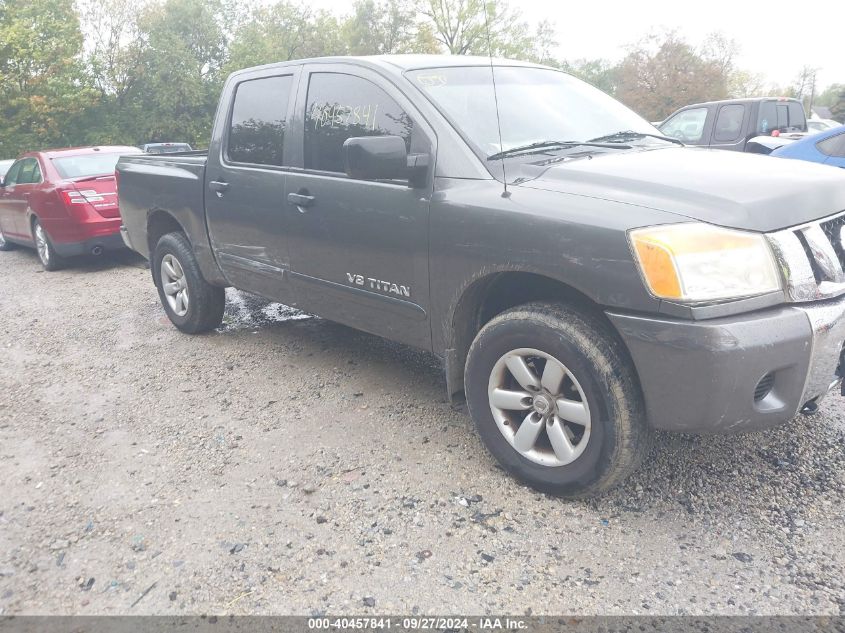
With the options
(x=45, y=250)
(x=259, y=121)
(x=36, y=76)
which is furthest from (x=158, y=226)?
(x=36, y=76)

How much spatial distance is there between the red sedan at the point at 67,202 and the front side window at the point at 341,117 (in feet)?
16.0

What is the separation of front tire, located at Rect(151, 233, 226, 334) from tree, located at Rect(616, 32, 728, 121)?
4031cm

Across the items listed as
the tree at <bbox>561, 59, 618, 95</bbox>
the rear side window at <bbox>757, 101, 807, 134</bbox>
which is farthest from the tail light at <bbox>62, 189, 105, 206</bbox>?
the tree at <bbox>561, 59, 618, 95</bbox>

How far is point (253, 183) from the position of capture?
4.17 m

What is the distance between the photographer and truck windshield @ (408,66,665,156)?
10.8 feet

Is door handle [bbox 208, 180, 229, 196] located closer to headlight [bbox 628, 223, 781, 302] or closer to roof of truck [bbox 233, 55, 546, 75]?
roof of truck [bbox 233, 55, 546, 75]

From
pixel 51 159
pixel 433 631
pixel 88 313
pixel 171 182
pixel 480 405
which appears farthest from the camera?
pixel 51 159

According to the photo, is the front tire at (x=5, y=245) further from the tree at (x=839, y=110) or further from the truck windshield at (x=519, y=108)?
the tree at (x=839, y=110)

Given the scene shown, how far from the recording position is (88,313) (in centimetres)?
637

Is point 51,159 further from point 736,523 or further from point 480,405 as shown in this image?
point 736,523

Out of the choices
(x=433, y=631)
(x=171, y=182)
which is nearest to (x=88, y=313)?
(x=171, y=182)

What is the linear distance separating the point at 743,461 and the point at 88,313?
557 cm

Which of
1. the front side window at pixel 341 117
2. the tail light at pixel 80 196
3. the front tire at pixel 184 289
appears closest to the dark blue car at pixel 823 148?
the front side window at pixel 341 117

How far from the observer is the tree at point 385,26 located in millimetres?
45812
